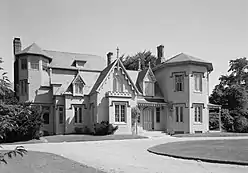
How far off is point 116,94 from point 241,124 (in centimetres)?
1883

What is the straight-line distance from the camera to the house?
3166cm

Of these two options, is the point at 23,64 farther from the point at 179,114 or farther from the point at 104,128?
the point at 179,114

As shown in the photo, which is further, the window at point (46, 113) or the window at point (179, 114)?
the window at point (46, 113)

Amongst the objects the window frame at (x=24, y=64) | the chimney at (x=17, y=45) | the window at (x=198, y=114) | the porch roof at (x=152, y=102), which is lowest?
the window at (x=198, y=114)

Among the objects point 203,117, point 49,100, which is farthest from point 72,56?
point 203,117

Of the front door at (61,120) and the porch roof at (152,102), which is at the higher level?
the porch roof at (152,102)

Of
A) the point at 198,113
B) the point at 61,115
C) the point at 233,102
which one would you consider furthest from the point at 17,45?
the point at 233,102

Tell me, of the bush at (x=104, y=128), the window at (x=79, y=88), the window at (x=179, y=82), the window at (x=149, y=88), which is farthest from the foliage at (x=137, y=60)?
the bush at (x=104, y=128)

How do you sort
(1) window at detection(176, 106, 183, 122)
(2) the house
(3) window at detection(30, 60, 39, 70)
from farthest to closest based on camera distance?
1. (3) window at detection(30, 60, 39, 70)
2. (1) window at detection(176, 106, 183, 122)
3. (2) the house

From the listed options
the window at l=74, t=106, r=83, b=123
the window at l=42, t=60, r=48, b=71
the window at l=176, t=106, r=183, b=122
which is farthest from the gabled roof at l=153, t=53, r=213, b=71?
the window at l=42, t=60, r=48, b=71

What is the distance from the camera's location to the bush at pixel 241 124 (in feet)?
123

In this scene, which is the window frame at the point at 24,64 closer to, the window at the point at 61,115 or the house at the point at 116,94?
the house at the point at 116,94

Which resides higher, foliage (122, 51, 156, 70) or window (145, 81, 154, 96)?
foliage (122, 51, 156, 70)

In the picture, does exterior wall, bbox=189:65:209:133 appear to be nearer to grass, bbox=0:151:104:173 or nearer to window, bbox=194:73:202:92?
window, bbox=194:73:202:92
